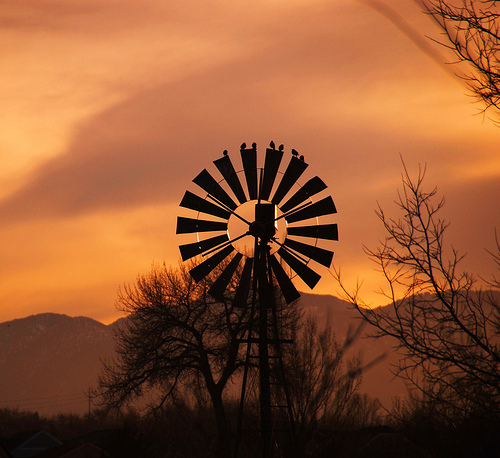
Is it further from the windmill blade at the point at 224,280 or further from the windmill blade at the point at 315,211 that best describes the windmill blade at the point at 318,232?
the windmill blade at the point at 224,280

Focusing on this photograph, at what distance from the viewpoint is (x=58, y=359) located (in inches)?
6772

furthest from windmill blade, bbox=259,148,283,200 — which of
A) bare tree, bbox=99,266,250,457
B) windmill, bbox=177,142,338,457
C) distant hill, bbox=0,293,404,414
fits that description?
distant hill, bbox=0,293,404,414

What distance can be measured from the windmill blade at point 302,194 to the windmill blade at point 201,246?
3.84 ft

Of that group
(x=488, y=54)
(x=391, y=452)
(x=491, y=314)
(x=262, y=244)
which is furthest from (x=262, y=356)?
(x=391, y=452)

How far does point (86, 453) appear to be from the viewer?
38781 mm

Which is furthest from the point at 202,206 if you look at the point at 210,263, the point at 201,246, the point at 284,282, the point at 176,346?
the point at 176,346

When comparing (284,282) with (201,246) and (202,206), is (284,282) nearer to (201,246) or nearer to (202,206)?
(201,246)

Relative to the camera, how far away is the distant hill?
148 meters

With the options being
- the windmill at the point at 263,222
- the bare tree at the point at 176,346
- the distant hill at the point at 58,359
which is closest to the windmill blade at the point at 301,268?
the windmill at the point at 263,222

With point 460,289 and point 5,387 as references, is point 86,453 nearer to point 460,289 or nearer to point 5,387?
point 460,289

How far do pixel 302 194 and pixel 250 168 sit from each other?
39.4 inches

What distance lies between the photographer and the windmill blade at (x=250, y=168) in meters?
11.9

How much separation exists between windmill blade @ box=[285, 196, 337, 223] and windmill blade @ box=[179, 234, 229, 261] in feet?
3.92

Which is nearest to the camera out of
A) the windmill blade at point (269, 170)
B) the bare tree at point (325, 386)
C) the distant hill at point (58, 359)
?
the bare tree at point (325, 386)
